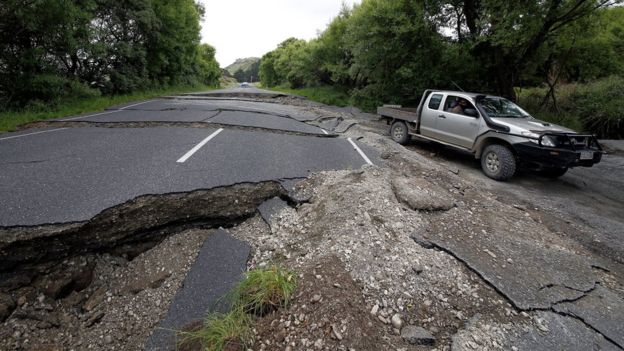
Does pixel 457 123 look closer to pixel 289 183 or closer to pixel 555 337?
pixel 289 183

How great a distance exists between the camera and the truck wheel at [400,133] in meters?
8.92

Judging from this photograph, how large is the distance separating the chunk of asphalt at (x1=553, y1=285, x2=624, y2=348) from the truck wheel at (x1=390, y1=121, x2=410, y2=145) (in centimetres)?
655

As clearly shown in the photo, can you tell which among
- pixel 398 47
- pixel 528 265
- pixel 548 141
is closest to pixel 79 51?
pixel 398 47

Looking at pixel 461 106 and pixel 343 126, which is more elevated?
pixel 461 106

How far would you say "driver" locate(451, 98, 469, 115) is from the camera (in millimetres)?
7200

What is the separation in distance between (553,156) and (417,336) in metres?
5.36

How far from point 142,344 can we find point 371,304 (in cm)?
199

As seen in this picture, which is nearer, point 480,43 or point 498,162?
point 498,162

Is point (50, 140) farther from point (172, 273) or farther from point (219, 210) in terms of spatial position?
point (172, 273)

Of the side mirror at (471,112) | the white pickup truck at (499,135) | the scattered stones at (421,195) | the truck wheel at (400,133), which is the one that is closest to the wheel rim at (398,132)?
the truck wheel at (400,133)

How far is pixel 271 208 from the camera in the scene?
3963 mm

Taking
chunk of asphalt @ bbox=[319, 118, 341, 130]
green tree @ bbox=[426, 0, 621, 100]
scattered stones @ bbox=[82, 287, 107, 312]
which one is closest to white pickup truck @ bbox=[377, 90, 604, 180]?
chunk of asphalt @ bbox=[319, 118, 341, 130]

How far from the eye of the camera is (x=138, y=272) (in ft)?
9.90

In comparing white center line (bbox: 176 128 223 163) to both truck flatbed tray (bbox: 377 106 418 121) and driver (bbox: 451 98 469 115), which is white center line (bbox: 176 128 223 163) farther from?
driver (bbox: 451 98 469 115)
